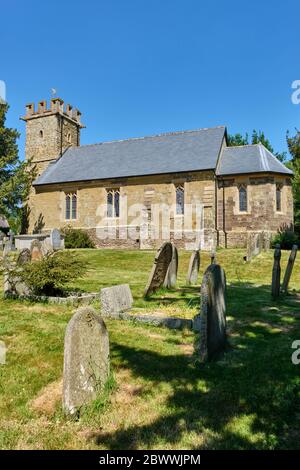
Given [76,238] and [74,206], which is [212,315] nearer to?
[76,238]

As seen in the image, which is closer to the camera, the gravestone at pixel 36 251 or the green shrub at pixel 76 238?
the gravestone at pixel 36 251

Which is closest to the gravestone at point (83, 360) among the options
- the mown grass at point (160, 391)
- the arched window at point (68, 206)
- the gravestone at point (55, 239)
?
the mown grass at point (160, 391)

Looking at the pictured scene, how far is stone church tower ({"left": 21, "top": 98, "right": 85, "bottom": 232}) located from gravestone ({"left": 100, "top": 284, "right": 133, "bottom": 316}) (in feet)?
99.6

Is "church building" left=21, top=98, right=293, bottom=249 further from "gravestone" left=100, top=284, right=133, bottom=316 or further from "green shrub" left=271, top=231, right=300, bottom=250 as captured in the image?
A: "gravestone" left=100, top=284, right=133, bottom=316

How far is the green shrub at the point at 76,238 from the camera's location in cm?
2902

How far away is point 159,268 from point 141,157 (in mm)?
21536

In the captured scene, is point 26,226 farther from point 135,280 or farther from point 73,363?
point 73,363

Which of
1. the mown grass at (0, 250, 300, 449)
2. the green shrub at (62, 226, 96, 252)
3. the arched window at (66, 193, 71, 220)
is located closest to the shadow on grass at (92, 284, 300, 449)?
the mown grass at (0, 250, 300, 449)

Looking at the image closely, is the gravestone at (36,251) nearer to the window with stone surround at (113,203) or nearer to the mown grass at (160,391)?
the mown grass at (160,391)

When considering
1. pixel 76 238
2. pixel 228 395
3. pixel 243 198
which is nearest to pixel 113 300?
pixel 228 395

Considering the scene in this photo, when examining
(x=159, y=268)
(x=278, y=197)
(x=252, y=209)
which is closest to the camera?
(x=159, y=268)

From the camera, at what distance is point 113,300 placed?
7.77m

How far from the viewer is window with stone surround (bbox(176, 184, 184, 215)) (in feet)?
91.4
